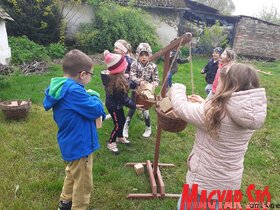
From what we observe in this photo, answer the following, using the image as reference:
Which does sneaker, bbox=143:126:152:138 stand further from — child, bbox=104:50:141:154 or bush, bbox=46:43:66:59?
bush, bbox=46:43:66:59

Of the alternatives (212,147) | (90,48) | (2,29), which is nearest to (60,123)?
(212,147)

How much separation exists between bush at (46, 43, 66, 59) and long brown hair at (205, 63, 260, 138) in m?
9.83

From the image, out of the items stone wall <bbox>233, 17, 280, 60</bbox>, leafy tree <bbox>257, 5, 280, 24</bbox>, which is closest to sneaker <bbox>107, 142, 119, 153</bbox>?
stone wall <bbox>233, 17, 280, 60</bbox>

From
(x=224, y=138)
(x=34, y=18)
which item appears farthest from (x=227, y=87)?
(x=34, y=18)

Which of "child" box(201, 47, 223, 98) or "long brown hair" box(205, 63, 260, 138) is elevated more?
A: "long brown hair" box(205, 63, 260, 138)

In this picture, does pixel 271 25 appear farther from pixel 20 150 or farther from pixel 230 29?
pixel 20 150

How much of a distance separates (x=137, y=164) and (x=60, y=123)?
174 centimetres

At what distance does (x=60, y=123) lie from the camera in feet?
8.57

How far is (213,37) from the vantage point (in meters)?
15.7

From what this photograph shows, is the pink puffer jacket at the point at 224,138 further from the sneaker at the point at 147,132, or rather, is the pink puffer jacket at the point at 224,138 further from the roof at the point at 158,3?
the roof at the point at 158,3

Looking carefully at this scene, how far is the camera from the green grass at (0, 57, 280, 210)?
10.9 ft

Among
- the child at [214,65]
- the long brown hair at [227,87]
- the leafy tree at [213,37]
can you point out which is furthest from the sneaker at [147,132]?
the leafy tree at [213,37]

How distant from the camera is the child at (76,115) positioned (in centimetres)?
249

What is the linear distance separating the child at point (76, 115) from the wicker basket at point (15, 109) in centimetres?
277
